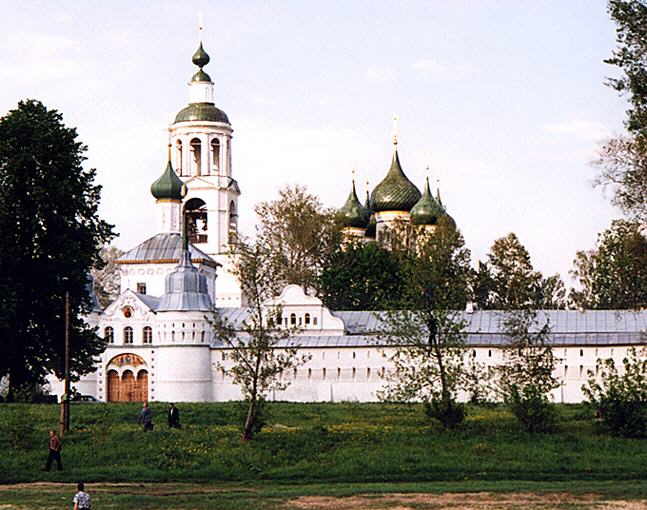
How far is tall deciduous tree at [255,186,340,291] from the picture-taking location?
7219 centimetres

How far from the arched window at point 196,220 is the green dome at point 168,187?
17.8ft

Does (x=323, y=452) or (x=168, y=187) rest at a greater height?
(x=168, y=187)

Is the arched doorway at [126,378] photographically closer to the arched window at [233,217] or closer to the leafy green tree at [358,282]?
the leafy green tree at [358,282]

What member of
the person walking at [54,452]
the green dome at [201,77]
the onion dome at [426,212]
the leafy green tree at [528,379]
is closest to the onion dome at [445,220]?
the onion dome at [426,212]

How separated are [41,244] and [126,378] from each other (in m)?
17.7

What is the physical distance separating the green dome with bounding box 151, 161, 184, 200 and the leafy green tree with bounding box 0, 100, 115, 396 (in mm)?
26408

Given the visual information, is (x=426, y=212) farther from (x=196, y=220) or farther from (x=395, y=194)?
(x=196, y=220)

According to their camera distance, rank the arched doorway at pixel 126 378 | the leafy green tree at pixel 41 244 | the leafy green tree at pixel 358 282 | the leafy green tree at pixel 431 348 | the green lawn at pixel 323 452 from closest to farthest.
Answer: the green lawn at pixel 323 452 → the leafy green tree at pixel 431 348 → the leafy green tree at pixel 41 244 → the arched doorway at pixel 126 378 → the leafy green tree at pixel 358 282

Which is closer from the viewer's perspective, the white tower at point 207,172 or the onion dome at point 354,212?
the white tower at point 207,172

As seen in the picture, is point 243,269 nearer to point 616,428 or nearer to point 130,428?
point 130,428

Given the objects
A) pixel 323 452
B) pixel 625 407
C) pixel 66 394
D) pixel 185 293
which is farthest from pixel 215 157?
pixel 323 452

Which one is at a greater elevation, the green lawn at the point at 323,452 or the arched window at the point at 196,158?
the arched window at the point at 196,158

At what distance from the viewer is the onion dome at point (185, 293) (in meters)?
57.7

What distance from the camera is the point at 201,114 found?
76.1 meters
